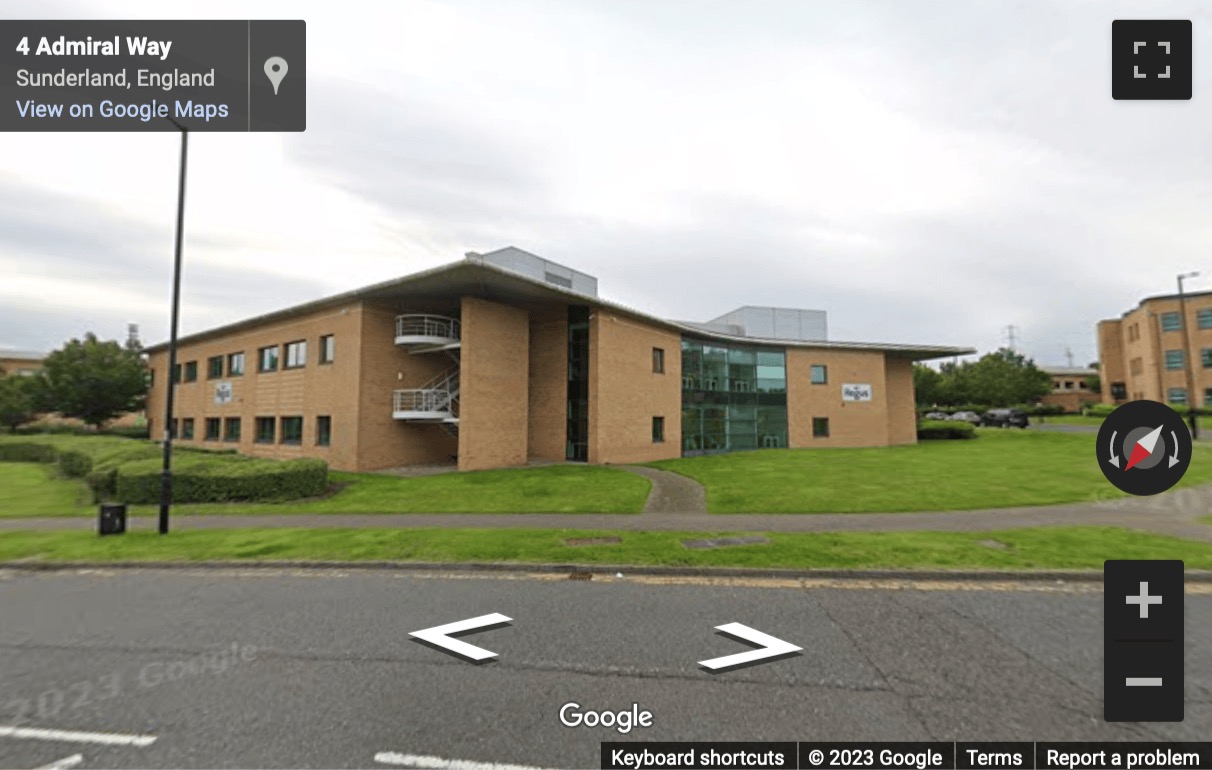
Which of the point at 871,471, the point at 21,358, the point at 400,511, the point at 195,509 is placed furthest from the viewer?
the point at 21,358

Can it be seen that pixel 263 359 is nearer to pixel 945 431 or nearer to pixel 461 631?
pixel 461 631

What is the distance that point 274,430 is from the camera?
2648cm

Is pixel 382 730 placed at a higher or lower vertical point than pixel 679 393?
lower

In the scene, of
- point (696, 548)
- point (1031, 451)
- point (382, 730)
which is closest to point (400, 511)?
point (696, 548)

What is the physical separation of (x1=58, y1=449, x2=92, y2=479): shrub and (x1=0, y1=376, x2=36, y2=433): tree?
23.2 metres

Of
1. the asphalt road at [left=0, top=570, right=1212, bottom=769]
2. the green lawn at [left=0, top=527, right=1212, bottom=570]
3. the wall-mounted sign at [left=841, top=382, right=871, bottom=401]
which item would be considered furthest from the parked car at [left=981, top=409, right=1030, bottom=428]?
the asphalt road at [left=0, top=570, right=1212, bottom=769]

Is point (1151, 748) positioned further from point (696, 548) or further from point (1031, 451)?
point (1031, 451)

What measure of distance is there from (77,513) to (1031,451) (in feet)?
126

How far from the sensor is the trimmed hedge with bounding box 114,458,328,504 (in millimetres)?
15672

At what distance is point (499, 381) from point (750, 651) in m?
18.6

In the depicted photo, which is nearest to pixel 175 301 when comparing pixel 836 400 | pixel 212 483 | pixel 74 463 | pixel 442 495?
pixel 212 483

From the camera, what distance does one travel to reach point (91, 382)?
39750 millimetres

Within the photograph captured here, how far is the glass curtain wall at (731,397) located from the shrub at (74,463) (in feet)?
89.1

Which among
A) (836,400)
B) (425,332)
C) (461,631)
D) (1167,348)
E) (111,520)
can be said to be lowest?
(461,631)
